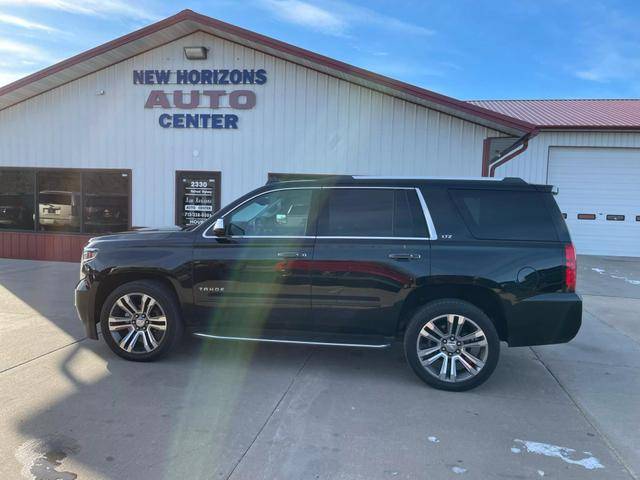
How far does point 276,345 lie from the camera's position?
569 cm

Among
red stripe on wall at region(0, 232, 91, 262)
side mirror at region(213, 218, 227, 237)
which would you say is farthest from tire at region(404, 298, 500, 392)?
red stripe on wall at region(0, 232, 91, 262)

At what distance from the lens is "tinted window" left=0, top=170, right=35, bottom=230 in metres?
12.0

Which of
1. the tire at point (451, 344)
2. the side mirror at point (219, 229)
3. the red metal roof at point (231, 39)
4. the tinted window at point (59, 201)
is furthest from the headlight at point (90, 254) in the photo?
the tinted window at point (59, 201)

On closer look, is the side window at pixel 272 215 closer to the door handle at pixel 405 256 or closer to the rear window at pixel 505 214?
the door handle at pixel 405 256

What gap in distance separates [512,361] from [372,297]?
2.03 meters

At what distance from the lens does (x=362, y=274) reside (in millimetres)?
4543

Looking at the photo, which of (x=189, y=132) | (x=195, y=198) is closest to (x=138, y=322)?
(x=195, y=198)

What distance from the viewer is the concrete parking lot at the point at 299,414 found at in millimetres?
3205

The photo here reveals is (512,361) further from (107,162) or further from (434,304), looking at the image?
(107,162)

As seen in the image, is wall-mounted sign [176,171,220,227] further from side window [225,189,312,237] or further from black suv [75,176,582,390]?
side window [225,189,312,237]

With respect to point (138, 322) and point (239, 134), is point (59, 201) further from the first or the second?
point (138, 322)

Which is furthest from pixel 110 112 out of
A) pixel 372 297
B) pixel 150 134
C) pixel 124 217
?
pixel 372 297

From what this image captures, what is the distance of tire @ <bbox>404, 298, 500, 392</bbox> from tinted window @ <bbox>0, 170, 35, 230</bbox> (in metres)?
10.9

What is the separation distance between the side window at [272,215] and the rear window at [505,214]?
56.2 inches
